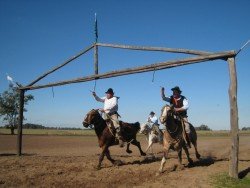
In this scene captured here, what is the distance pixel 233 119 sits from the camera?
32.7ft

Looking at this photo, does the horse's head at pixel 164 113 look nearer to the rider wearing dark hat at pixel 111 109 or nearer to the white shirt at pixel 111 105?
the rider wearing dark hat at pixel 111 109

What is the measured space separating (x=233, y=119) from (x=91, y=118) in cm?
534

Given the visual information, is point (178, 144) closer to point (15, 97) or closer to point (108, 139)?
point (108, 139)

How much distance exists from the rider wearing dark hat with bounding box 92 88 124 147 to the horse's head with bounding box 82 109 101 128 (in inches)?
26.7

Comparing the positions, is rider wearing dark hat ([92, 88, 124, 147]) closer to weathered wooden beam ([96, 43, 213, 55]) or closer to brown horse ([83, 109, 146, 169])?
brown horse ([83, 109, 146, 169])

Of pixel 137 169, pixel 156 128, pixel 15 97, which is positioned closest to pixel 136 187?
pixel 137 169

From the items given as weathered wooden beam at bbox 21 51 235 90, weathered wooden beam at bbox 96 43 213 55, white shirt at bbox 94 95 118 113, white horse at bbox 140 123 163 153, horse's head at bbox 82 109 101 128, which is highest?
weathered wooden beam at bbox 96 43 213 55

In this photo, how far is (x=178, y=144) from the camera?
11539 millimetres

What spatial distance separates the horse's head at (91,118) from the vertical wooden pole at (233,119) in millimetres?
5201

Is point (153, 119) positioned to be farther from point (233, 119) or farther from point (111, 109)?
point (233, 119)

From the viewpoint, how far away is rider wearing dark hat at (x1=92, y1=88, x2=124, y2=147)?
13094 millimetres

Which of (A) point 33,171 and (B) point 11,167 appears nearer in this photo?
(A) point 33,171

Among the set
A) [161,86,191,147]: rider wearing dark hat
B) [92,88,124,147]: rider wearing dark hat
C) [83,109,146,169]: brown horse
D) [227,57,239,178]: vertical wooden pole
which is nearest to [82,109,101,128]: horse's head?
[83,109,146,169]: brown horse

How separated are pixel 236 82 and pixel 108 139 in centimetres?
546
